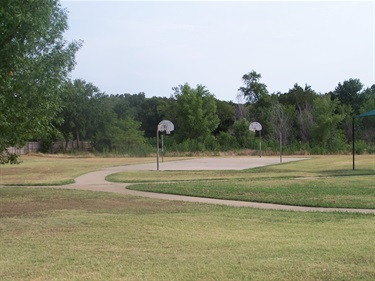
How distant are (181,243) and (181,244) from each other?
0.10 metres

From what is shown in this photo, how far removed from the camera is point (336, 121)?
66.2 metres

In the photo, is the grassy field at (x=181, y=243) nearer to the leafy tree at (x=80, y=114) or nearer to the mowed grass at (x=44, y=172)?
the mowed grass at (x=44, y=172)

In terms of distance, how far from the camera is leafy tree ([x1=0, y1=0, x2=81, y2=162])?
12742 millimetres

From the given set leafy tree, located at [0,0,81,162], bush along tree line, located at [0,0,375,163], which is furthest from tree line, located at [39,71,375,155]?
leafy tree, located at [0,0,81,162]

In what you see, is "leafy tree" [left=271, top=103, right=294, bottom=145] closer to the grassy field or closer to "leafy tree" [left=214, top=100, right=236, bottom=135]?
"leafy tree" [left=214, top=100, right=236, bottom=135]

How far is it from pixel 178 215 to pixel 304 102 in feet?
219

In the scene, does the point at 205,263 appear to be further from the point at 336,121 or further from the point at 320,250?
the point at 336,121

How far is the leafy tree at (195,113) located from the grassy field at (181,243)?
55.8 meters

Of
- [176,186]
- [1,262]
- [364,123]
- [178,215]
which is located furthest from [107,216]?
[364,123]

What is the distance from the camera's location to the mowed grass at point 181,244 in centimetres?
676

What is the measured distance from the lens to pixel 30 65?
13.6 metres

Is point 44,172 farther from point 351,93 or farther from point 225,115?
point 351,93

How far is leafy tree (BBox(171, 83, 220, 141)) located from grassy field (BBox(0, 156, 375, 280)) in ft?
183

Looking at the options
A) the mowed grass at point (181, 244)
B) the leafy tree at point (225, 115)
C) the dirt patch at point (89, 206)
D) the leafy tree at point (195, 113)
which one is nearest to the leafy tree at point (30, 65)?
the dirt patch at point (89, 206)
